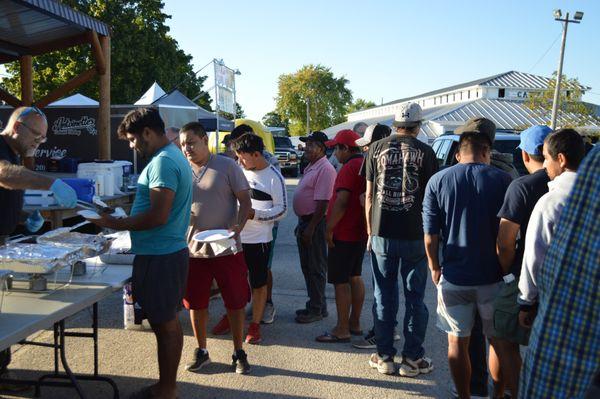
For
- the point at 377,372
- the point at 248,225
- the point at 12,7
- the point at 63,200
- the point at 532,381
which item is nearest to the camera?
the point at 532,381

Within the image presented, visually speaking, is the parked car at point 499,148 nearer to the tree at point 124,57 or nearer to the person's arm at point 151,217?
the person's arm at point 151,217

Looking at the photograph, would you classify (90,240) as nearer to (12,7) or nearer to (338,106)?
(12,7)

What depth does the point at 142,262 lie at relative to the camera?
129 inches

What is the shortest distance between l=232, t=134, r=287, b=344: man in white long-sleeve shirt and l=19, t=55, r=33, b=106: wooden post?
6.58m

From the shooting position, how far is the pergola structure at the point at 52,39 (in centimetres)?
683

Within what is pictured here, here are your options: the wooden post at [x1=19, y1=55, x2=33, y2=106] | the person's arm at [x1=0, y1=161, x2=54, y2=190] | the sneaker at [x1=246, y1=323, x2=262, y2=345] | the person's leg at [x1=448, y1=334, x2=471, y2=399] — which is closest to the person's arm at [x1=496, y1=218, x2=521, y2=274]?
the person's leg at [x1=448, y1=334, x2=471, y2=399]

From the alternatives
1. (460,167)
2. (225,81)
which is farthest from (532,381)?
(225,81)

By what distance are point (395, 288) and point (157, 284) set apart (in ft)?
5.82

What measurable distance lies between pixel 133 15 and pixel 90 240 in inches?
1044

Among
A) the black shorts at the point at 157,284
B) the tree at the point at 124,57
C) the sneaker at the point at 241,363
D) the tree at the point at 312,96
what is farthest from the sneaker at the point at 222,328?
the tree at the point at 312,96

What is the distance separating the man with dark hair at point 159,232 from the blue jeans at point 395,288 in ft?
4.83

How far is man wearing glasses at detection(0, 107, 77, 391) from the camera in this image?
288cm

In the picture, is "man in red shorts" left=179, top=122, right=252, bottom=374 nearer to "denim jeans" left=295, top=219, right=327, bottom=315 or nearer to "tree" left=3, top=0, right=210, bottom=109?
"denim jeans" left=295, top=219, right=327, bottom=315

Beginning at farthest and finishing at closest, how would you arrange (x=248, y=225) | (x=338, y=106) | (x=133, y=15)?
(x=338, y=106) → (x=133, y=15) → (x=248, y=225)
